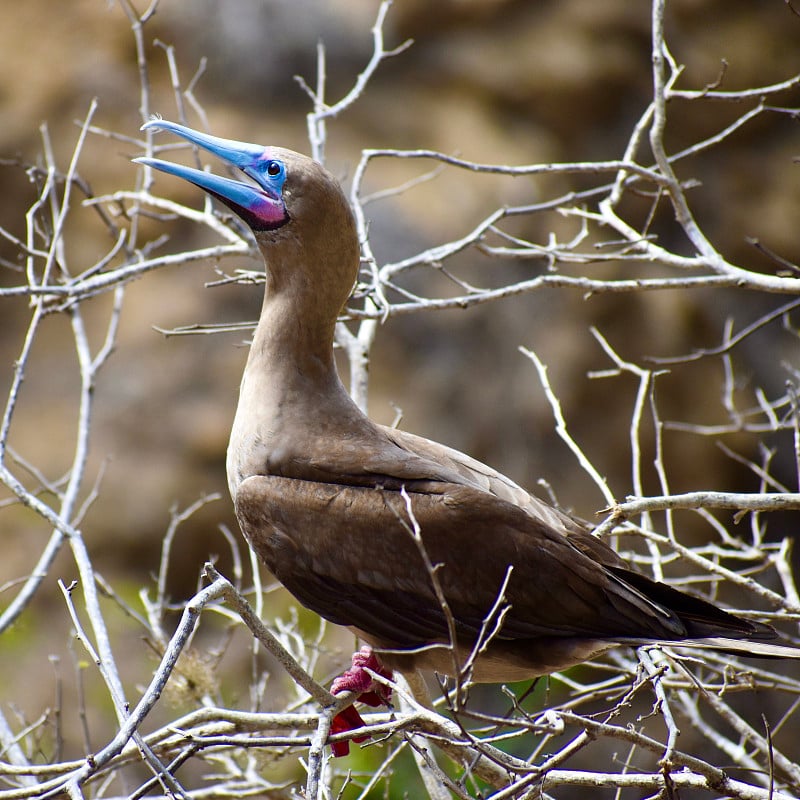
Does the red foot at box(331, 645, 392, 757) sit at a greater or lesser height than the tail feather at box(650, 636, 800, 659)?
lesser

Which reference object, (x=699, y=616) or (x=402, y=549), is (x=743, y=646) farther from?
(x=402, y=549)

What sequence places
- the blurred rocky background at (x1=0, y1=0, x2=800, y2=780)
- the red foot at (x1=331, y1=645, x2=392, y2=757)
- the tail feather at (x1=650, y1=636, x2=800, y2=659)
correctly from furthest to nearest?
the blurred rocky background at (x1=0, y1=0, x2=800, y2=780)
the red foot at (x1=331, y1=645, x2=392, y2=757)
the tail feather at (x1=650, y1=636, x2=800, y2=659)

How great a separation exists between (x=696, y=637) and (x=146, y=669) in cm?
432

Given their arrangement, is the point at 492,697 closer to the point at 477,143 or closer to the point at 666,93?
the point at 477,143

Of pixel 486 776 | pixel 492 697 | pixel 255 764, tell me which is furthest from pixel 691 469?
pixel 486 776

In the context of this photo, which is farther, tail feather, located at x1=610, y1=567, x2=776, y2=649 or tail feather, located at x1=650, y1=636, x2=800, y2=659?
tail feather, located at x1=610, y1=567, x2=776, y2=649

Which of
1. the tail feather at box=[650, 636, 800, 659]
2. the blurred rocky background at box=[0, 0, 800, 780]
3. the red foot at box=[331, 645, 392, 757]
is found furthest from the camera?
the blurred rocky background at box=[0, 0, 800, 780]

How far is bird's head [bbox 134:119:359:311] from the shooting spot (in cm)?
241

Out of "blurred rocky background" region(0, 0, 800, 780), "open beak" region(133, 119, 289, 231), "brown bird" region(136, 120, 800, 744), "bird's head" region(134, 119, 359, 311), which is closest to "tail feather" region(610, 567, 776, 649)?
"brown bird" region(136, 120, 800, 744)

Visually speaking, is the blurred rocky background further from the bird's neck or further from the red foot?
the red foot

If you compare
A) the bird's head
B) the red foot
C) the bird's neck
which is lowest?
the red foot

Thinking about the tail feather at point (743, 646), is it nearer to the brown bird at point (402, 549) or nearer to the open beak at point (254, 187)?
the brown bird at point (402, 549)

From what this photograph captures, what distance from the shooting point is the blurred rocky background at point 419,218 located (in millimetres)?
6215

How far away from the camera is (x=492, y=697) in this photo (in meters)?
6.21
